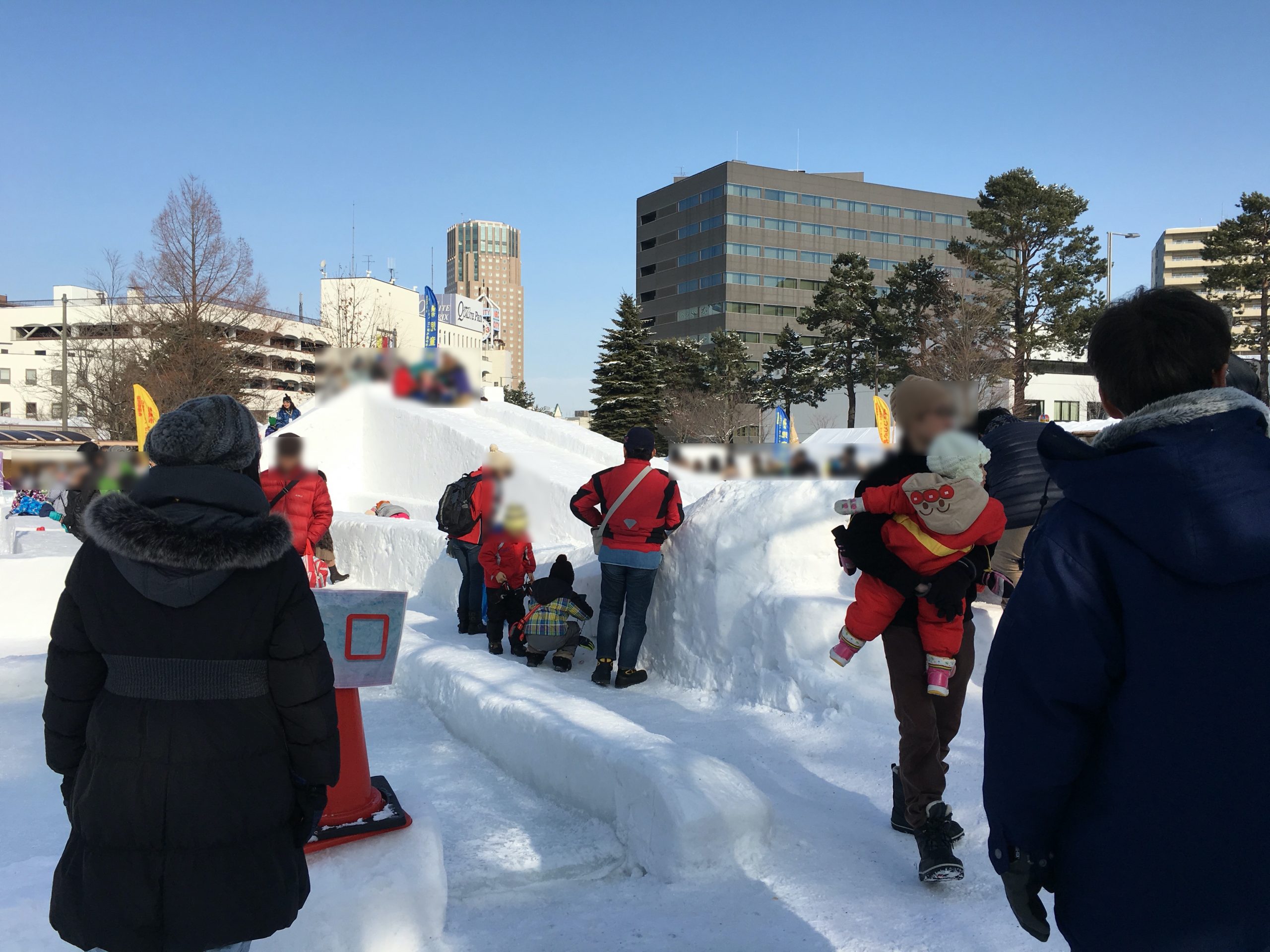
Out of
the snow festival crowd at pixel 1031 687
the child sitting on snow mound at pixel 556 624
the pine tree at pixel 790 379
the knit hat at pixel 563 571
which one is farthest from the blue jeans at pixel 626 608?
the pine tree at pixel 790 379

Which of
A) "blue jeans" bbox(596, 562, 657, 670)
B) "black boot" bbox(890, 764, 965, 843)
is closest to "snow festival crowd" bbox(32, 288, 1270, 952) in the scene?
"black boot" bbox(890, 764, 965, 843)

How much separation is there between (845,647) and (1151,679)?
2.01 metres

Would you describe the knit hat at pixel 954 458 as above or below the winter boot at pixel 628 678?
above

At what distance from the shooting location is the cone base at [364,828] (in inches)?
102

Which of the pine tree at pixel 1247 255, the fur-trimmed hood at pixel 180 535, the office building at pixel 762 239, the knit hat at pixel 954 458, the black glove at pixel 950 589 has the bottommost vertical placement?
the black glove at pixel 950 589

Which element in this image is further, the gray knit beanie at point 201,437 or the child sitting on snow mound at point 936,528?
the child sitting on snow mound at point 936,528

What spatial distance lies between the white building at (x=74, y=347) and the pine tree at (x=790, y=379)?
2318 cm

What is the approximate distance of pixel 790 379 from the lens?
1805 inches

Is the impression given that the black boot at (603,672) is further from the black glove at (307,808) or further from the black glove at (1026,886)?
the black glove at (1026,886)

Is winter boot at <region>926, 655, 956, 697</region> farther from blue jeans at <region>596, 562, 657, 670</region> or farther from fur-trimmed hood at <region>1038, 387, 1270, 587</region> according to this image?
blue jeans at <region>596, 562, 657, 670</region>

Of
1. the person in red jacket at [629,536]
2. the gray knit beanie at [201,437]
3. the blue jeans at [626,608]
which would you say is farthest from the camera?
the blue jeans at [626,608]

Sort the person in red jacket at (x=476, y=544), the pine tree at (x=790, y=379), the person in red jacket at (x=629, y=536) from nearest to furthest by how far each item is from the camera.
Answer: the person in red jacket at (x=629, y=536) < the person in red jacket at (x=476, y=544) < the pine tree at (x=790, y=379)

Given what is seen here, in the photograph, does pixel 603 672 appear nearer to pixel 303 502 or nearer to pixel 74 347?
pixel 303 502

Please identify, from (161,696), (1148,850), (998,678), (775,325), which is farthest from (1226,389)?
(775,325)
